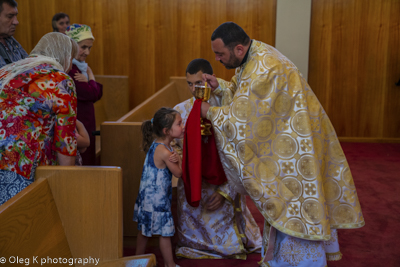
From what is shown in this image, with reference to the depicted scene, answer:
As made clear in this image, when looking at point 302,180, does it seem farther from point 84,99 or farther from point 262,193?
point 84,99

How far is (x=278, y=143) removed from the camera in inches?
96.7

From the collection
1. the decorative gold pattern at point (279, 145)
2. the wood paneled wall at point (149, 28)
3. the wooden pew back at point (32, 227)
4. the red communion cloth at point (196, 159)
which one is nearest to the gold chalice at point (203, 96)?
the red communion cloth at point (196, 159)

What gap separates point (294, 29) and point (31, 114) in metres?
5.25

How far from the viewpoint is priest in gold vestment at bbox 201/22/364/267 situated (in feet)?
7.97

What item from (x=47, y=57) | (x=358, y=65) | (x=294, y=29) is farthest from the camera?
(x=358, y=65)

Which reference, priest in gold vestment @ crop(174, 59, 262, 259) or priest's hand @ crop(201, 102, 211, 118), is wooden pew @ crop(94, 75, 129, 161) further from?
priest's hand @ crop(201, 102, 211, 118)

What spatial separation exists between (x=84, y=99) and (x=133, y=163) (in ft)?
2.34

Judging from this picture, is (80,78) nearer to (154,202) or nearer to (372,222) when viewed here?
(154,202)

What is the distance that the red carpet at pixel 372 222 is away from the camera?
3139 millimetres

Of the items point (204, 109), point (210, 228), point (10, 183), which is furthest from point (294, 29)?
point (10, 183)

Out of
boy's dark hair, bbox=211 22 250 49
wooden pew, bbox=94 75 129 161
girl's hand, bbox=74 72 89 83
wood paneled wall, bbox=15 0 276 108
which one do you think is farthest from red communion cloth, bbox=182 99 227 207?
wood paneled wall, bbox=15 0 276 108

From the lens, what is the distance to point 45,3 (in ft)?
23.3

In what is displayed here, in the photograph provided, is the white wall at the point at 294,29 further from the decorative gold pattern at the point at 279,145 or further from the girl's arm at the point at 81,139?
the girl's arm at the point at 81,139

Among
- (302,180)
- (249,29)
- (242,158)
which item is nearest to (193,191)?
(242,158)
